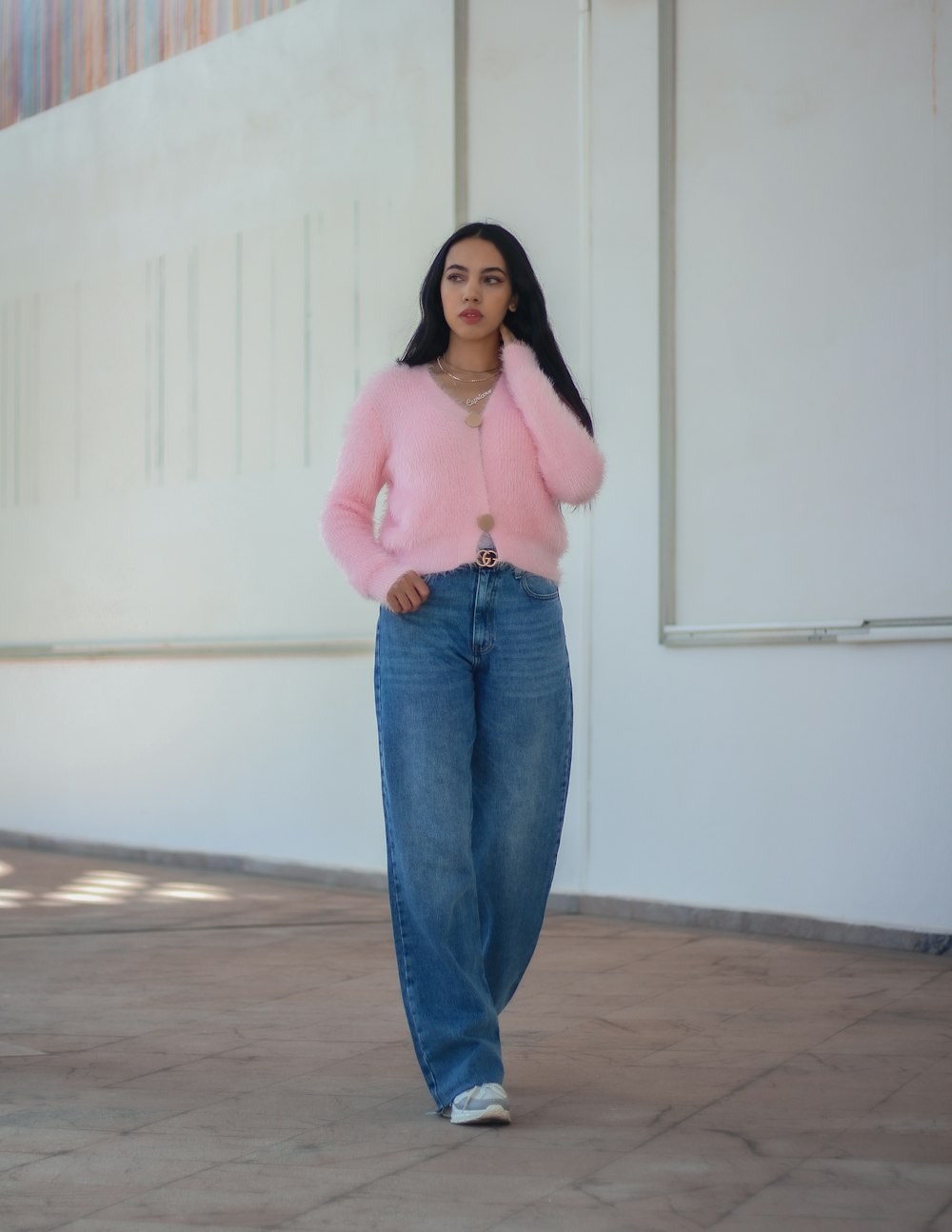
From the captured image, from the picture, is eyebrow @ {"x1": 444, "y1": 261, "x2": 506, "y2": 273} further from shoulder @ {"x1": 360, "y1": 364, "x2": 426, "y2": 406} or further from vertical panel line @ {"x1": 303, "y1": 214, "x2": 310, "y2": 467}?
vertical panel line @ {"x1": 303, "y1": 214, "x2": 310, "y2": 467}

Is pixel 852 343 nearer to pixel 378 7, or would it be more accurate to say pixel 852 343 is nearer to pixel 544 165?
pixel 544 165

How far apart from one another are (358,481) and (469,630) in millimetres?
333

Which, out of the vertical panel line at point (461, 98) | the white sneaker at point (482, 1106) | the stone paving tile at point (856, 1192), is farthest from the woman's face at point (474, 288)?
the vertical panel line at point (461, 98)

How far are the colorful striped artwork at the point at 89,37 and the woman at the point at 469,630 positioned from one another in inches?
159

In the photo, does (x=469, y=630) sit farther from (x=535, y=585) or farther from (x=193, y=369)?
(x=193, y=369)

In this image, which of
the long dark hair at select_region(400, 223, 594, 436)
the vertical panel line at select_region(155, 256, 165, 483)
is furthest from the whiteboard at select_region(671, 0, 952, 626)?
the vertical panel line at select_region(155, 256, 165, 483)

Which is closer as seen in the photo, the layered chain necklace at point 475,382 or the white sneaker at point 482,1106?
the white sneaker at point 482,1106

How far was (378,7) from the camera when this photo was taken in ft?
19.5

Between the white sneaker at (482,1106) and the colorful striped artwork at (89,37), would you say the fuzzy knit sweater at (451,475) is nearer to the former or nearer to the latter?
the white sneaker at (482,1106)

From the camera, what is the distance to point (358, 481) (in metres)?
2.75

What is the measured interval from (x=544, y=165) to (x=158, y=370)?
2.14 m

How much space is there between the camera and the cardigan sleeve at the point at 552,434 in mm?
2691

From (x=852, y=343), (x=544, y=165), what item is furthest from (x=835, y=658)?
(x=544, y=165)

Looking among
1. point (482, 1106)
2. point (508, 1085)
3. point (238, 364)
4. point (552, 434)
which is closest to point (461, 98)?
point (238, 364)
